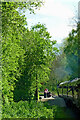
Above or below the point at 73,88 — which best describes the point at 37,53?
above

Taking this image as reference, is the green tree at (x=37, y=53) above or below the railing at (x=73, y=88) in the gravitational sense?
above

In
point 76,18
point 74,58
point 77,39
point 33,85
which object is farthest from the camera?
point 74,58

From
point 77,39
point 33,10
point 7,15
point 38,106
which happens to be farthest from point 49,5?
point 77,39

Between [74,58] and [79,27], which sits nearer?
[79,27]

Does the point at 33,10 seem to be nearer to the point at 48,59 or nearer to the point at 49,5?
the point at 49,5

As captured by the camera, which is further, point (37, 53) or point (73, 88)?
point (37, 53)

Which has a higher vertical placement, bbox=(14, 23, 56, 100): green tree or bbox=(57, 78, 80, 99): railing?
bbox=(14, 23, 56, 100): green tree

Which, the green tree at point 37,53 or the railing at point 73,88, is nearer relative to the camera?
the railing at point 73,88

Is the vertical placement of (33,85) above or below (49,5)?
below

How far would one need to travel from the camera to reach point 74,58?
3266cm

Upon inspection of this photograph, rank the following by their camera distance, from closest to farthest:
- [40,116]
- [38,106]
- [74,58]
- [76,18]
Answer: [40,116], [38,106], [76,18], [74,58]

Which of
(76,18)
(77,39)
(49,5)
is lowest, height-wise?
(49,5)

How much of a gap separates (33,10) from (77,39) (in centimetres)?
1578

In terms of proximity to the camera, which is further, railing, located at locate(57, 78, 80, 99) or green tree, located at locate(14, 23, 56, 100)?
green tree, located at locate(14, 23, 56, 100)
